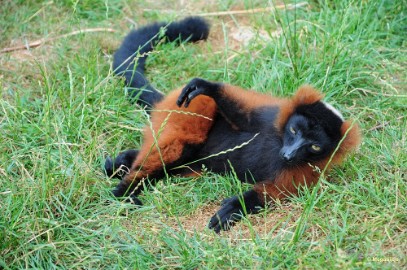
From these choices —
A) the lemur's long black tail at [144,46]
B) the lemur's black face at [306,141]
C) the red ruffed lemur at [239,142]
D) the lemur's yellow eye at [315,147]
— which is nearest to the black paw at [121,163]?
the red ruffed lemur at [239,142]

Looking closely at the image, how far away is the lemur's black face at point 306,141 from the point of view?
4.53 meters

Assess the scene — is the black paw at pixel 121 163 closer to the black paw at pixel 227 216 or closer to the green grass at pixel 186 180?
the green grass at pixel 186 180

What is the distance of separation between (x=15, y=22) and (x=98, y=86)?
180cm

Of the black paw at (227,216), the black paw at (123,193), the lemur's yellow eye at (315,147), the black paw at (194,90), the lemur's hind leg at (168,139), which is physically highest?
the black paw at (194,90)

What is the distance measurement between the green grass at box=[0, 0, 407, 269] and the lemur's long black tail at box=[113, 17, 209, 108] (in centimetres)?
13

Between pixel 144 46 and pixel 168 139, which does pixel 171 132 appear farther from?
pixel 144 46

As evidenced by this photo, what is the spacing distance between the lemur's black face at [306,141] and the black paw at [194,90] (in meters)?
0.68

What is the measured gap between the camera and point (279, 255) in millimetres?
3834

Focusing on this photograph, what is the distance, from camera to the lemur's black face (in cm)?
453

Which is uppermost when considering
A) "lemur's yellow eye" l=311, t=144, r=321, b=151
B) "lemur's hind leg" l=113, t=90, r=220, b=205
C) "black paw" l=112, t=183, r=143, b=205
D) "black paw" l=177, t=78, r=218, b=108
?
"black paw" l=177, t=78, r=218, b=108

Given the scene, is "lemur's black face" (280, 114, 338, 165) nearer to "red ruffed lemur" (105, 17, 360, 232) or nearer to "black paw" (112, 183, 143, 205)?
"red ruffed lemur" (105, 17, 360, 232)

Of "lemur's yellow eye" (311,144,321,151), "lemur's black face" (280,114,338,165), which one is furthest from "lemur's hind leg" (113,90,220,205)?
"lemur's yellow eye" (311,144,321,151)

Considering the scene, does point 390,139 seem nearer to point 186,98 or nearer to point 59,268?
point 186,98

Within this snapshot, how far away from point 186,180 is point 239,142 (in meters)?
0.50
